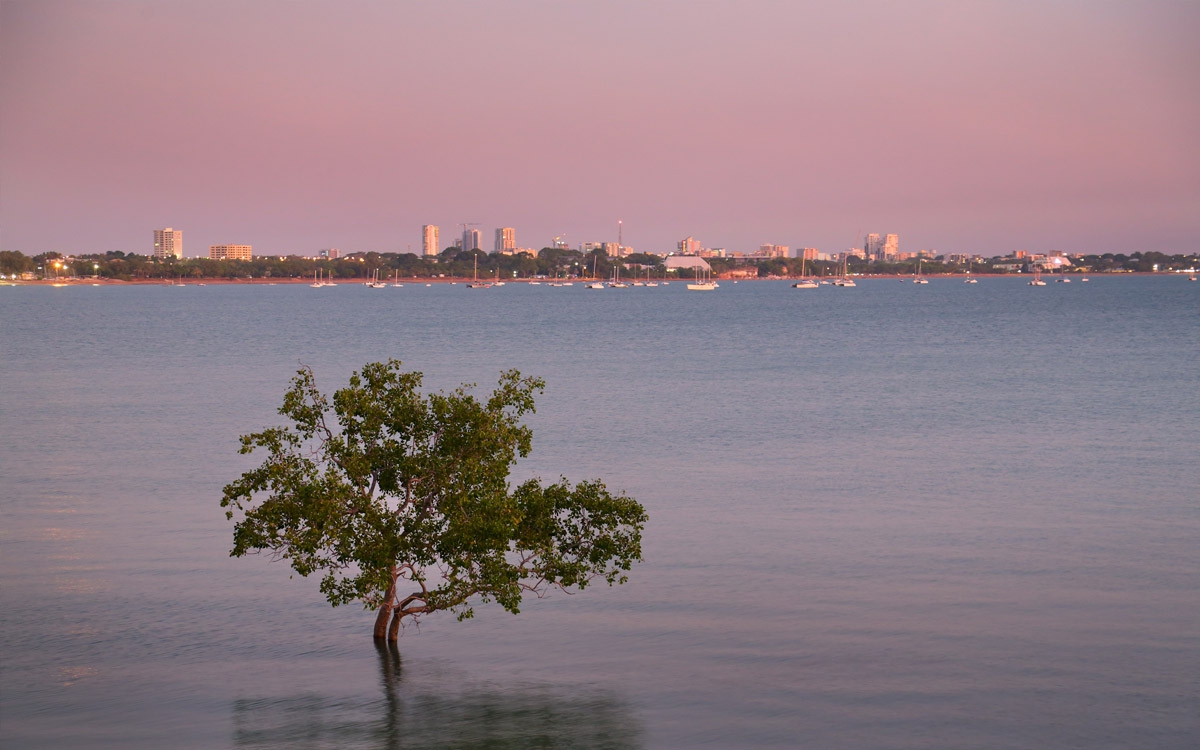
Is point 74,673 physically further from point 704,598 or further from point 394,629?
point 704,598

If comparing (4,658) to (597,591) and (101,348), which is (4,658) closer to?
(597,591)

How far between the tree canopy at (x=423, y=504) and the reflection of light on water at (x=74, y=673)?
4.30 metres

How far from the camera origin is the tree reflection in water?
19453 mm

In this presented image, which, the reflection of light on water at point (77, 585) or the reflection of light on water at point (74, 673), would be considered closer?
the reflection of light on water at point (74, 673)

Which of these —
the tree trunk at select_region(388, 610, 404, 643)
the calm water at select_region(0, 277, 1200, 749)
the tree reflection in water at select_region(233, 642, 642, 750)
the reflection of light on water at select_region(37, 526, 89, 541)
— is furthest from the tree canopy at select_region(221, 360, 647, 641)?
the reflection of light on water at select_region(37, 526, 89, 541)

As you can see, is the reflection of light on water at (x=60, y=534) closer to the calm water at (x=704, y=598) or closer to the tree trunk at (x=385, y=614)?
the calm water at (x=704, y=598)

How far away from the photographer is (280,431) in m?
21.4

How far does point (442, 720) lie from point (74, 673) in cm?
A: 782

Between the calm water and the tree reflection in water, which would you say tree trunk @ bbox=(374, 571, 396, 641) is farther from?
the tree reflection in water

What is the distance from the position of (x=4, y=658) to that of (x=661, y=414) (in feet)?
125

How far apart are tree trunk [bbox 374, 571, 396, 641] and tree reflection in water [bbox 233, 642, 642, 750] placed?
5.14 ft

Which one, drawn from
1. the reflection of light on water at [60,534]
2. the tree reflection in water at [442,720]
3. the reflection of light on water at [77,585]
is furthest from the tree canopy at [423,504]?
the reflection of light on water at [60,534]

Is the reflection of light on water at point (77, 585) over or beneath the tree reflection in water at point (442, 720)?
over

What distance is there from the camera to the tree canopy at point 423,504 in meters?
20.7
